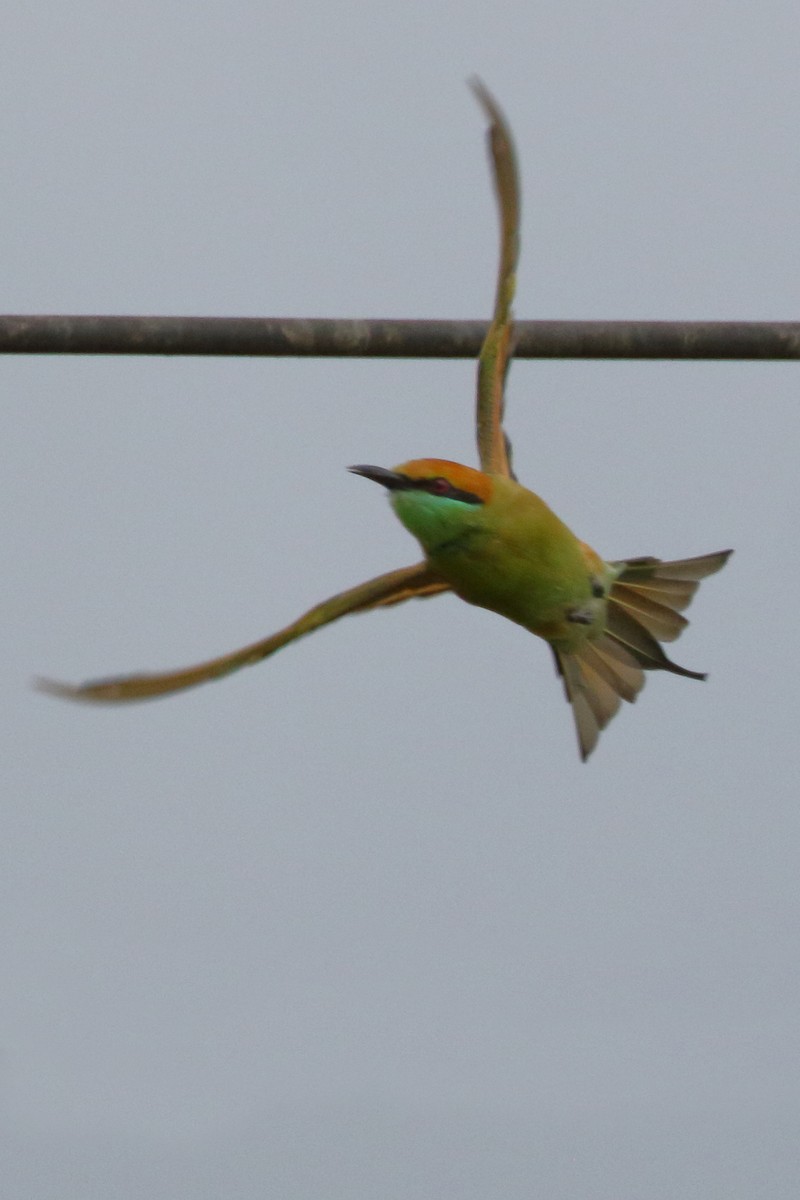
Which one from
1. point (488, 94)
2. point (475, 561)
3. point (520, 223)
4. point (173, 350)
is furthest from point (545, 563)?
point (173, 350)

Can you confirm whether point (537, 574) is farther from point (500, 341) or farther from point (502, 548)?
point (500, 341)

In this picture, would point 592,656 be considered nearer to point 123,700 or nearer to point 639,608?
point 639,608

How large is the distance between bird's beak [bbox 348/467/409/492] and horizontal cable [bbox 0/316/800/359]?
698 millimetres

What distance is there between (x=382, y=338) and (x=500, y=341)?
533 mm

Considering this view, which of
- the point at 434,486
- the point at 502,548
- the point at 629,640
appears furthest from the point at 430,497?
the point at 629,640

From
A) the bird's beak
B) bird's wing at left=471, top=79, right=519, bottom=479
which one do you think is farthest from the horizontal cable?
the bird's beak

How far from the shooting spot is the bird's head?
8.25 ft

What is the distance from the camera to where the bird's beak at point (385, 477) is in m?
2.52

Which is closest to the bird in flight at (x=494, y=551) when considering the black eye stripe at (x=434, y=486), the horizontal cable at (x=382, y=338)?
the black eye stripe at (x=434, y=486)

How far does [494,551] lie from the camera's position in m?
2.58

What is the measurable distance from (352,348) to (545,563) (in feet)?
2.20

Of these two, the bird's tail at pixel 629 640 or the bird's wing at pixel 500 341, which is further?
the bird's tail at pixel 629 640

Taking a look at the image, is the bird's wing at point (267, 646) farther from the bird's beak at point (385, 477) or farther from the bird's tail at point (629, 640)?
the bird's tail at point (629, 640)

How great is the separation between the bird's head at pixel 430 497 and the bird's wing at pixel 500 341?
15 centimetres
